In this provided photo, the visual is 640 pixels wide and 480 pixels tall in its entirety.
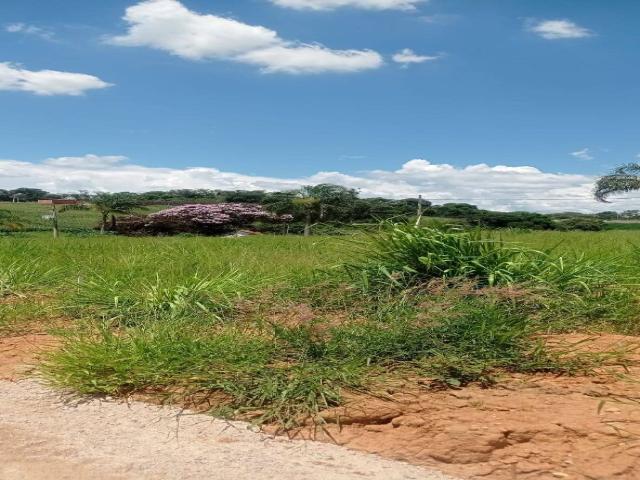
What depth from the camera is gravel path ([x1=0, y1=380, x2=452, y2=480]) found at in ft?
9.30

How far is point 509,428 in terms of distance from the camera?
3.06m

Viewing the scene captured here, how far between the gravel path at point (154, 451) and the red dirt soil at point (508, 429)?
0.54 ft

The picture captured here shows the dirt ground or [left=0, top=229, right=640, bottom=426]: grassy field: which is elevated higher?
[left=0, top=229, right=640, bottom=426]: grassy field

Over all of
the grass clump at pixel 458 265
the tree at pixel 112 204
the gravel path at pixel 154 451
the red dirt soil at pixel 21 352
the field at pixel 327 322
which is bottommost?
the gravel path at pixel 154 451

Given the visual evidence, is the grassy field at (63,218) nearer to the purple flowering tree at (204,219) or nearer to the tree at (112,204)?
the tree at (112,204)

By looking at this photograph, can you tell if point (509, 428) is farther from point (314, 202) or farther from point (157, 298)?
point (314, 202)

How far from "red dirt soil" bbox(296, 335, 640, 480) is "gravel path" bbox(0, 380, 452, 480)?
16cm

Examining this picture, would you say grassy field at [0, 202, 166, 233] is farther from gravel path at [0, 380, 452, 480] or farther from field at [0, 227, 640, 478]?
gravel path at [0, 380, 452, 480]

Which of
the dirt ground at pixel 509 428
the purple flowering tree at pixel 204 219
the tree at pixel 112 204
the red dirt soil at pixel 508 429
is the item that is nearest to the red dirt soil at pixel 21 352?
the dirt ground at pixel 509 428

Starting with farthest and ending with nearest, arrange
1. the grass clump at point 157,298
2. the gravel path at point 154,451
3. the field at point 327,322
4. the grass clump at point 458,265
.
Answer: the grass clump at point 458,265
the grass clump at point 157,298
the field at point 327,322
the gravel path at point 154,451

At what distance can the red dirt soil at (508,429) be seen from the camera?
284cm

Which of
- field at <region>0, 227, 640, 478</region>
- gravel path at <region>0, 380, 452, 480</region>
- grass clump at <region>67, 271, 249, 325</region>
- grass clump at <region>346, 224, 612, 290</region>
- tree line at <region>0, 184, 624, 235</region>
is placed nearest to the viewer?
gravel path at <region>0, 380, 452, 480</region>

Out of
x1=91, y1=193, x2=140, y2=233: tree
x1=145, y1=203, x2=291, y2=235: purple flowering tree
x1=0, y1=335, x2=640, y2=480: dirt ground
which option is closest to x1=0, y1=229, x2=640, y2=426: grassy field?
x1=0, y1=335, x2=640, y2=480: dirt ground

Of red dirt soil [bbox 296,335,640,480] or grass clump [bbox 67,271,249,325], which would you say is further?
grass clump [bbox 67,271,249,325]
